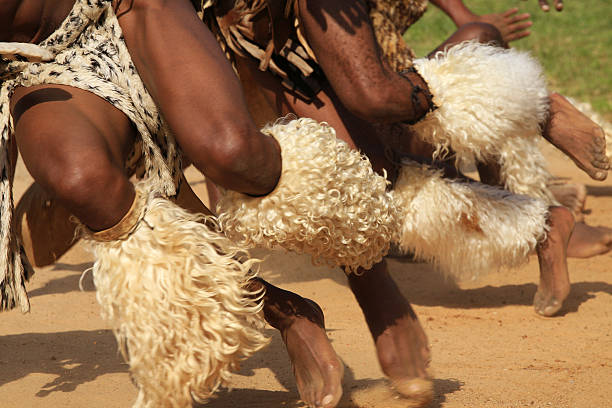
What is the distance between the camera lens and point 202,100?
1938 mm

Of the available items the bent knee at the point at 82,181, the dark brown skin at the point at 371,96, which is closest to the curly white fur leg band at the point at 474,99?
the dark brown skin at the point at 371,96

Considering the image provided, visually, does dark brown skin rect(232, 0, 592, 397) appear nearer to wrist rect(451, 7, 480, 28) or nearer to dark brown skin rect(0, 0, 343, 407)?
dark brown skin rect(0, 0, 343, 407)

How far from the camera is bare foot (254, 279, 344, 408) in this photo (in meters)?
2.18

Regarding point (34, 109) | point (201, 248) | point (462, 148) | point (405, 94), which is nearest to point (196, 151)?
point (201, 248)

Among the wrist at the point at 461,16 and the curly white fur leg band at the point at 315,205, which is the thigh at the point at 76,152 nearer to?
the curly white fur leg band at the point at 315,205

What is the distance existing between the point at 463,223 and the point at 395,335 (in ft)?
2.23

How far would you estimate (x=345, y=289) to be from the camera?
389 centimetres

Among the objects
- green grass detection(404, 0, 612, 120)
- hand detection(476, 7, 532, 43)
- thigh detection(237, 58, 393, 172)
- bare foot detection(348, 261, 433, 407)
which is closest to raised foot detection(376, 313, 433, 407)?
bare foot detection(348, 261, 433, 407)

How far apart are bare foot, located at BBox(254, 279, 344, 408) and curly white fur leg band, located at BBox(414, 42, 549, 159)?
81cm

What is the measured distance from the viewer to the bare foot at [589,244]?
3.88m

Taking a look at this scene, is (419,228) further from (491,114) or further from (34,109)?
(34,109)

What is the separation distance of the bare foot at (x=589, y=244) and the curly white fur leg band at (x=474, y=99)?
129cm

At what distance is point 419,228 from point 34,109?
1471 mm

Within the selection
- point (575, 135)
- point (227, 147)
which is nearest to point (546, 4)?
point (575, 135)
